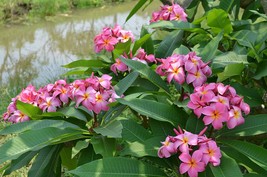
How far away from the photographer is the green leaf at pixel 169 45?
140 cm

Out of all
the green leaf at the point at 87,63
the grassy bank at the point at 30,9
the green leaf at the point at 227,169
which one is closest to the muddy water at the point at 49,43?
the grassy bank at the point at 30,9

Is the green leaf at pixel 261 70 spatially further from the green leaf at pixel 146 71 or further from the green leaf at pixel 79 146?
the green leaf at pixel 79 146

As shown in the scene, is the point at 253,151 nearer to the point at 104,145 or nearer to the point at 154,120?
the point at 154,120

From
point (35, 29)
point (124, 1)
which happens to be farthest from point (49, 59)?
point (124, 1)

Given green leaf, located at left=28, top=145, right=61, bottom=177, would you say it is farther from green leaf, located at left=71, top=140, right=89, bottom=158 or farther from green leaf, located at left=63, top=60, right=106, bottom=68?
green leaf, located at left=63, top=60, right=106, bottom=68

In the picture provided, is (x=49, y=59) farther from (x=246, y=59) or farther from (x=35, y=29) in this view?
(x=246, y=59)

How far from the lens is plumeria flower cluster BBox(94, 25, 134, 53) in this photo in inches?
55.9

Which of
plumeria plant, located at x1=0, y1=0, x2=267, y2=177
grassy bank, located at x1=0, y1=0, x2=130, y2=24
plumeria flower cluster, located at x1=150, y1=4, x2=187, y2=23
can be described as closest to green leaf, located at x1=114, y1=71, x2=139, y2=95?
plumeria plant, located at x1=0, y1=0, x2=267, y2=177

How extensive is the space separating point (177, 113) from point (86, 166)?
0.29m

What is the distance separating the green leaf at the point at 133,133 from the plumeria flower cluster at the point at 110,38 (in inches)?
15.7

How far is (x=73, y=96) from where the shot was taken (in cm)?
112

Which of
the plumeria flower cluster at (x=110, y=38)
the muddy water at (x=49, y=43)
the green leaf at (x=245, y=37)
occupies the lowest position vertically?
the muddy water at (x=49, y=43)

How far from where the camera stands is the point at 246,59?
1242 mm

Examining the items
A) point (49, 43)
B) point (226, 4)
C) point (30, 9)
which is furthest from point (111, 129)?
point (30, 9)
